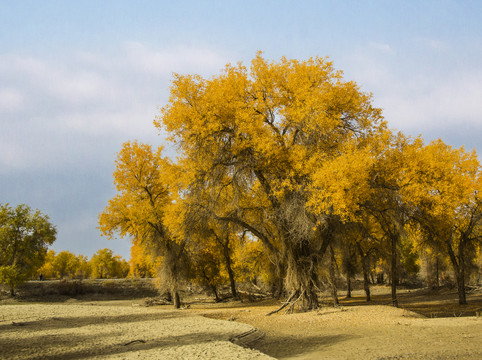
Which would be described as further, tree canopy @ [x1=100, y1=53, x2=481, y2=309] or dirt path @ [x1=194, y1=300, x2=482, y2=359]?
tree canopy @ [x1=100, y1=53, x2=481, y2=309]

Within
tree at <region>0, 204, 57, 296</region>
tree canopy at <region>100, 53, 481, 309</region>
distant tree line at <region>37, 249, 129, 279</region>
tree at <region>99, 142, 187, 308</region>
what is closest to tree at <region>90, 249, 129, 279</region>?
distant tree line at <region>37, 249, 129, 279</region>

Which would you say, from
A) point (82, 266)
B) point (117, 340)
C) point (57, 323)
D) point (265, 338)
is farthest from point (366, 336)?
point (82, 266)

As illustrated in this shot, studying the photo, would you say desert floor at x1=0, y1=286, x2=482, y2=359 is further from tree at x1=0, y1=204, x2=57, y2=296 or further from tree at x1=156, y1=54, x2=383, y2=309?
tree at x1=0, y1=204, x2=57, y2=296

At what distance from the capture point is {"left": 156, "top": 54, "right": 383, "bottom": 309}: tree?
1667cm

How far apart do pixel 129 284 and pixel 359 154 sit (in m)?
39.8

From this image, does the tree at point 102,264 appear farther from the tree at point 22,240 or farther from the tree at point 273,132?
the tree at point 273,132

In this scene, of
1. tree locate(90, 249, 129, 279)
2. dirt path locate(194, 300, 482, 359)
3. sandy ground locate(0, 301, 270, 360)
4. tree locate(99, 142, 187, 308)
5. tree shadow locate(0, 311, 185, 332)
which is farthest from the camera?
tree locate(90, 249, 129, 279)

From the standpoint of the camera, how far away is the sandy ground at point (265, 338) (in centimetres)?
841

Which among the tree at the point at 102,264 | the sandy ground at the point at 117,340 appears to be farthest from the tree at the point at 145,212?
the tree at the point at 102,264

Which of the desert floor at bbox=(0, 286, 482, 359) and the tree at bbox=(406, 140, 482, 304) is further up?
the tree at bbox=(406, 140, 482, 304)

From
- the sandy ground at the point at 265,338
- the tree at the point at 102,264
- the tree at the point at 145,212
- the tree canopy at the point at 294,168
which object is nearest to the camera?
the sandy ground at the point at 265,338

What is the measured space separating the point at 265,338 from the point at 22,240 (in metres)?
33.9

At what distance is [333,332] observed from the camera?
12.0 meters

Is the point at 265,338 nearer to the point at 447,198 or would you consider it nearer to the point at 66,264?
the point at 447,198
